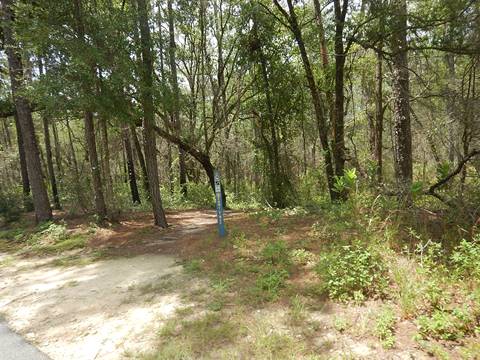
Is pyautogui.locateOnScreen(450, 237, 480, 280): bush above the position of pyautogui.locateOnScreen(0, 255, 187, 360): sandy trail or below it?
above

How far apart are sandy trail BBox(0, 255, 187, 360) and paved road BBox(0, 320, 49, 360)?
0.08 metres

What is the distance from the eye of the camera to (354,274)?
3598mm

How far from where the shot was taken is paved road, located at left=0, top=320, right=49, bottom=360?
3234mm

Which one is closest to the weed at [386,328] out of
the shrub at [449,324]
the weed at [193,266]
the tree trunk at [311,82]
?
the shrub at [449,324]

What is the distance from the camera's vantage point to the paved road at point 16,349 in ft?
10.6

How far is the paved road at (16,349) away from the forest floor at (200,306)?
0.30 feet

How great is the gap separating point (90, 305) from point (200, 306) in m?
1.62

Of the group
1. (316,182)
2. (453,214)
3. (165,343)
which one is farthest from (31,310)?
(316,182)

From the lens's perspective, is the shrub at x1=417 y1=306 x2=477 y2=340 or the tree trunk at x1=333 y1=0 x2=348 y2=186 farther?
the tree trunk at x1=333 y1=0 x2=348 y2=186

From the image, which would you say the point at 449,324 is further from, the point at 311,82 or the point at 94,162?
the point at 94,162

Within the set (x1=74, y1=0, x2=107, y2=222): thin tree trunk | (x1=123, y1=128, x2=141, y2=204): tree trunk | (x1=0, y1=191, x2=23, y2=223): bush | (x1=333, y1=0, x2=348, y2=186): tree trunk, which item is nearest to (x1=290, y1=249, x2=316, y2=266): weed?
(x1=333, y1=0, x2=348, y2=186): tree trunk

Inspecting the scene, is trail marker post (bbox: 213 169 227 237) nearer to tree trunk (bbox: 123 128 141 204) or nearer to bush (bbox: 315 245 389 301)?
bush (bbox: 315 245 389 301)

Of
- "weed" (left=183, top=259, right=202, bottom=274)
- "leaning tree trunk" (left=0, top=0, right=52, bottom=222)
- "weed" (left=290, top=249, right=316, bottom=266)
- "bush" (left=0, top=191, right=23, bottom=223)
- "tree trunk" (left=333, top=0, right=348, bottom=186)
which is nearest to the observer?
"weed" (left=290, top=249, right=316, bottom=266)

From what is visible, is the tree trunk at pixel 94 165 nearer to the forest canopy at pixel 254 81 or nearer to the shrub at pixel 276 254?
the forest canopy at pixel 254 81
